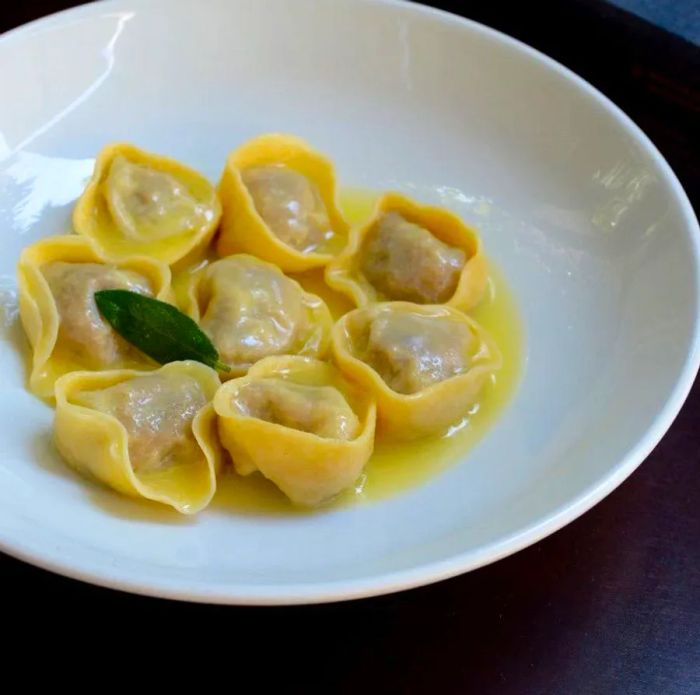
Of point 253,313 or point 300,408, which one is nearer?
point 300,408

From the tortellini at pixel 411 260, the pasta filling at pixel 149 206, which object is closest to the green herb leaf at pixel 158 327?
the pasta filling at pixel 149 206

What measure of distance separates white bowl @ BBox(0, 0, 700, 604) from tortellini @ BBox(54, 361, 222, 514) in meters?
0.06

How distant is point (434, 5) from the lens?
12.1ft

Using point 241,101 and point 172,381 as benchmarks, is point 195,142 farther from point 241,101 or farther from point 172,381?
point 172,381

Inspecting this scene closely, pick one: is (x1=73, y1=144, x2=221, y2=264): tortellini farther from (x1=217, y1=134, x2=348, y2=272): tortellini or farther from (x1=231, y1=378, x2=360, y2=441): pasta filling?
(x1=231, y1=378, x2=360, y2=441): pasta filling

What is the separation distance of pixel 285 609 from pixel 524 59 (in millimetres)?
1879

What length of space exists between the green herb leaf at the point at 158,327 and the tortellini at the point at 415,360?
35cm

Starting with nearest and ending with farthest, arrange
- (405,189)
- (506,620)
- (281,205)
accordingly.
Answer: (506,620) < (281,205) < (405,189)

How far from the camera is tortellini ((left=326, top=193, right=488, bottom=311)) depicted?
2.62 m

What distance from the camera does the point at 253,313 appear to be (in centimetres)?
246

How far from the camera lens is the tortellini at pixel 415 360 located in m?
2.28

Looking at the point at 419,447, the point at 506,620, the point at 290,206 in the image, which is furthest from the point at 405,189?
the point at 506,620

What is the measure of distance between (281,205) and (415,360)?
71 cm

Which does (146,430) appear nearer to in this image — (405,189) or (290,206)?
(290,206)
